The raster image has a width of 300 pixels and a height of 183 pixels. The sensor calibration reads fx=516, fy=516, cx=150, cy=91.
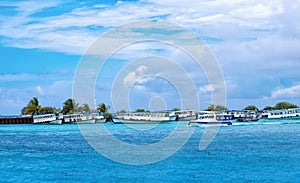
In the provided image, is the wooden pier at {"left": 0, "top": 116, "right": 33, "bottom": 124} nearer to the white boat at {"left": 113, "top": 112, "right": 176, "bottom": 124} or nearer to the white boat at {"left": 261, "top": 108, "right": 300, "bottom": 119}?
the white boat at {"left": 113, "top": 112, "right": 176, "bottom": 124}

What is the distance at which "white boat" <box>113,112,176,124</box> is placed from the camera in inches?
6166

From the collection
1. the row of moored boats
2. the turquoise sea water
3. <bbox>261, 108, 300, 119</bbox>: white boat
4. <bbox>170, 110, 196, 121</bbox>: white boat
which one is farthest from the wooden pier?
the turquoise sea water

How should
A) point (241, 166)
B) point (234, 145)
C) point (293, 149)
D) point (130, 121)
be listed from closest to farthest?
point (241, 166), point (293, 149), point (234, 145), point (130, 121)

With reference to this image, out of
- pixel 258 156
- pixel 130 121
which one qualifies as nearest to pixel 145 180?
pixel 258 156

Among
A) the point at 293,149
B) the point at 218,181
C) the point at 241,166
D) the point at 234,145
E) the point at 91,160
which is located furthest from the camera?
the point at 234,145

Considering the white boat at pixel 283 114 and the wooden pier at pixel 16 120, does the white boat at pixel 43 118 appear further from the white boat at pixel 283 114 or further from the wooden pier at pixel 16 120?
the white boat at pixel 283 114

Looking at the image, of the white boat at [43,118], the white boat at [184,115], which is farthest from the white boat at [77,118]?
the white boat at [184,115]

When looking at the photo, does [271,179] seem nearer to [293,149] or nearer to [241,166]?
[241,166]

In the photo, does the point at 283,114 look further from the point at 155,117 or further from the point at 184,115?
the point at 155,117

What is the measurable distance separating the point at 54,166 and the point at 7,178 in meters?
6.69

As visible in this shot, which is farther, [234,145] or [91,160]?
[234,145]

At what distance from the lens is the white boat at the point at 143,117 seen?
156625 millimetres

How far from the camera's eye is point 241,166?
4806 centimetres

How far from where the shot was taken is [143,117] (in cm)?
15638
